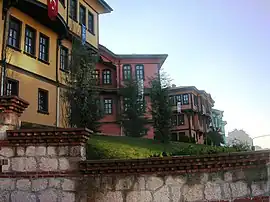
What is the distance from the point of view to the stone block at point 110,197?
6.44 metres

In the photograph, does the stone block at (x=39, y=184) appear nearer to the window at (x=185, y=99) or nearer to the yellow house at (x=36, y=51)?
the yellow house at (x=36, y=51)

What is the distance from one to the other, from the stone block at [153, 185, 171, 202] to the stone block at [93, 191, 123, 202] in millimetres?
652

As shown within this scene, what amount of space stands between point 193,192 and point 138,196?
103 cm

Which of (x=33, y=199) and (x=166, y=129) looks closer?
(x=33, y=199)

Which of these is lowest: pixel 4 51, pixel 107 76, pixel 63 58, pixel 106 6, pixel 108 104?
pixel 4 51

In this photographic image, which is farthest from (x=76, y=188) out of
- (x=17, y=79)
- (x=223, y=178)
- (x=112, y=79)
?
(x=112, y=79)

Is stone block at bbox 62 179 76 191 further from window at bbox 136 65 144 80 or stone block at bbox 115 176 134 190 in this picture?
window at bbox 136 65 144 80

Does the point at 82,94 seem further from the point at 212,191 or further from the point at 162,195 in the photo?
the point at 212,191

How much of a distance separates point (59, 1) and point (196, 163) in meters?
18.0

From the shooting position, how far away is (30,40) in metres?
20.0

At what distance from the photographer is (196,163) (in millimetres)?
6352

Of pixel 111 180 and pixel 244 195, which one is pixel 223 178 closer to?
pixel 244 195

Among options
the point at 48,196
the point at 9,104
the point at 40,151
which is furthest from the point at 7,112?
the point at 48,196

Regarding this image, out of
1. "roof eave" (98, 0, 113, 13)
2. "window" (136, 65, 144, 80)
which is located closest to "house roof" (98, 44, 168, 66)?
"window" (136, 65, 144, 80)
